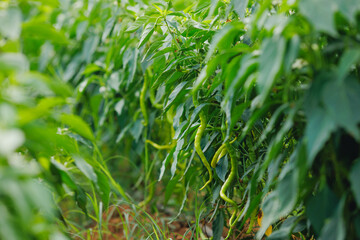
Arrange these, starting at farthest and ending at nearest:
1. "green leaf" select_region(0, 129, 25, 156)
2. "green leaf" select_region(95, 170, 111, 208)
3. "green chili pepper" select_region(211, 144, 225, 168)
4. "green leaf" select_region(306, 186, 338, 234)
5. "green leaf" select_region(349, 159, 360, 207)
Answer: "green chili pepper" select_region(211, 144, 225, 168) < "green leaf" select_region(95, 170, 111, 208) < "green leaf" select_region(306, 186, 338, 234) < "green leaf" select_region(349, 159, 360, 207) < "green leaf" select_region(0, 129, 25, 156)

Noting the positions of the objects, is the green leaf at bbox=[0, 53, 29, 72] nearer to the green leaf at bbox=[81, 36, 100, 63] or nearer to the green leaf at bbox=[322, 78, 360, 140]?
the green leaf at bbox=[322, 78, 360, 140]

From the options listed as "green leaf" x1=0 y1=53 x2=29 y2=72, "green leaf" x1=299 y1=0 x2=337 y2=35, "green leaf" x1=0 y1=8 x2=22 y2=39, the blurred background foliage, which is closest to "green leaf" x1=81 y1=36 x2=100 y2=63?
the blurred background foliage

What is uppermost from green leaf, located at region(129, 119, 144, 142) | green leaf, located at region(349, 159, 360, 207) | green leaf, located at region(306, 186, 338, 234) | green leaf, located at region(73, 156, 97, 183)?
green leaf, located at region(349, 159, 360, 207)

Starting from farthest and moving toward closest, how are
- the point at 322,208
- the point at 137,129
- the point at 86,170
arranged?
the point at 137,129, the point at 86,170, the point at 322,208

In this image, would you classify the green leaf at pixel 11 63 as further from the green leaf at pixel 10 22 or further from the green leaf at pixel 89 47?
the green leaf at pixel 89 47

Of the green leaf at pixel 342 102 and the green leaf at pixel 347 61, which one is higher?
the green leaf at pixel 347 61

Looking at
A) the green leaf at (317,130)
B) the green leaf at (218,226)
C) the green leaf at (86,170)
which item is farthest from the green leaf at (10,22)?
the green leaf at (218,226)

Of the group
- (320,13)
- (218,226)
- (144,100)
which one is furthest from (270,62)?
(144,100)

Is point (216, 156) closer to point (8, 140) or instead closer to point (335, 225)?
point (335, 225)

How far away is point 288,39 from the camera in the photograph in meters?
0.74

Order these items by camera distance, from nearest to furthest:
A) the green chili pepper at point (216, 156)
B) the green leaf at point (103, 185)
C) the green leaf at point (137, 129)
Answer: the green leaf at point (103, 185), the green chili pepper at point (216, 156), the green leaf at point (137, 129)

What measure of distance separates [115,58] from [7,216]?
4.31ft

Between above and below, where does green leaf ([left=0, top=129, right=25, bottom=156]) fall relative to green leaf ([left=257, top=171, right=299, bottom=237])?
above

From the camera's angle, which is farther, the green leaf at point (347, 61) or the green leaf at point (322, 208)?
the green leaf at point (322, 208)
